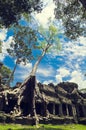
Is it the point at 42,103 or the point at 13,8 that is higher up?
the point at 13,8

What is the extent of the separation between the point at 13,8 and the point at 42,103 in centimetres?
1467

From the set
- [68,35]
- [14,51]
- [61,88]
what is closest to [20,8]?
[68,35]

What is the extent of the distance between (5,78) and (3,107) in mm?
42494

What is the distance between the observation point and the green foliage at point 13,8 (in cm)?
2797

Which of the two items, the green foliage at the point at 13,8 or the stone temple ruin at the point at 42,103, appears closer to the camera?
the green foliage at the point at 13,8

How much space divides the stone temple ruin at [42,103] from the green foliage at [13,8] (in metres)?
9.19

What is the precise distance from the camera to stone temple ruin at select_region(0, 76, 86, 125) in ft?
106

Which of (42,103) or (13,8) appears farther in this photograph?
(42,103)

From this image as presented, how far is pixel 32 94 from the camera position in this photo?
35.9 m

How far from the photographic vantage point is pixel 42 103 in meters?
36.9

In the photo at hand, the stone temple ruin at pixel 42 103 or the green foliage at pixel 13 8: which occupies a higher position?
the green foliage at pixel 13 8

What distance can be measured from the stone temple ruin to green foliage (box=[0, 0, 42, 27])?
919 cm

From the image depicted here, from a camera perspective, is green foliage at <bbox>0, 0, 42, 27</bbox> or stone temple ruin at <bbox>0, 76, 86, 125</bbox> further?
stone temple ruin at <bbox>0, 76, 86, 125</bbox>

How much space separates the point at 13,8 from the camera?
28.6m
